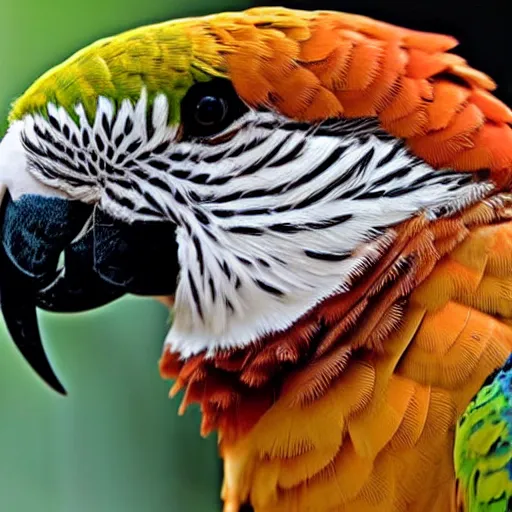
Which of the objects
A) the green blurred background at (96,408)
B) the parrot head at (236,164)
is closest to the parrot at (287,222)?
the parrot head at (236,164)

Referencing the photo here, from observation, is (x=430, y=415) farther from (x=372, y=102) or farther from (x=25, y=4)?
(x=25, y=4)

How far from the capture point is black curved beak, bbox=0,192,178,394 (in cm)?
67

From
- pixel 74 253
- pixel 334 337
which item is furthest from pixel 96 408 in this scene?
pixel 334 337

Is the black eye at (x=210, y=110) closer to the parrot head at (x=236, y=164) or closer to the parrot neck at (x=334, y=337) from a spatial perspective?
the parrot head at (x=236, y=164)

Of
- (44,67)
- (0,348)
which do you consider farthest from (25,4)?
(0,348)

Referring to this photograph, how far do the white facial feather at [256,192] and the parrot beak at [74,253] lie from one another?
15 mm

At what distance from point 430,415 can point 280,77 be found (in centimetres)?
30

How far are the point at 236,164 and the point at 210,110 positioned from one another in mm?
51

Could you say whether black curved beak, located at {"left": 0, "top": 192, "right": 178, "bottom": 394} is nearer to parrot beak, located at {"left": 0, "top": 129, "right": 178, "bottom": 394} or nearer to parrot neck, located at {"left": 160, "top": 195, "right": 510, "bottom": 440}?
parrot beak, located at {"left": 0, "top": 129, "right": 178, "bottom": 394}

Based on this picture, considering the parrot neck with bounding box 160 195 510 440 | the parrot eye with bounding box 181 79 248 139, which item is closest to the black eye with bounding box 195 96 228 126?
the parrot eye with bounding box 181 79 248 139

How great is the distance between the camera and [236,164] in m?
0.65

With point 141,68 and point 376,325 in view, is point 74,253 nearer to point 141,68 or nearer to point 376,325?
point 141,68

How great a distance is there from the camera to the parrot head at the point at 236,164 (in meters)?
0.63

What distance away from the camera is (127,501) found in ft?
4.68
